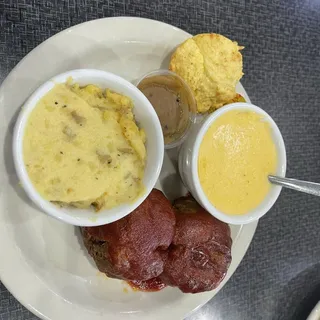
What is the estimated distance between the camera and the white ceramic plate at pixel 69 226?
1256 mm

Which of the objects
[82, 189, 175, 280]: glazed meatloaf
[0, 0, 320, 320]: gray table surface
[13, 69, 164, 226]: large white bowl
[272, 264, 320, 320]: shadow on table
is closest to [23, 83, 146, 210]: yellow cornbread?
[13, 69, 164, 226]: large white bowl

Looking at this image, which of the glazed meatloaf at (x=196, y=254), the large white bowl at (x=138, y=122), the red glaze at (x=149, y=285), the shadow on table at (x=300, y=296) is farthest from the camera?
the shadow on table at (x=300, y=296)

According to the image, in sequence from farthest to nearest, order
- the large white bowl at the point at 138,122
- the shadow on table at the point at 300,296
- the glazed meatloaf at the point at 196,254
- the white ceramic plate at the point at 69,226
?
the shadow on table at the point at 300,296 < the glazed meatloaf at the point at 196,254 < the white ceramic plate at the point at 69,226 < the large white bowl at the point at 138,122

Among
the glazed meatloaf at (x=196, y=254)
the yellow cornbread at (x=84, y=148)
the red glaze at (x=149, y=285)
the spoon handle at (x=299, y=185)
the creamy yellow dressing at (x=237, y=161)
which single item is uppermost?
the yellow cornbread at (x=84, y=148)

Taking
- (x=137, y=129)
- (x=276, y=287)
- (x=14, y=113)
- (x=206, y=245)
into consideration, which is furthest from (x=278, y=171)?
(x=14, y=113)

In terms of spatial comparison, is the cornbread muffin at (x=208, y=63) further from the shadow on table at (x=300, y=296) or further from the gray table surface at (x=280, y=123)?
the shadow on table at (x=300, y=296)

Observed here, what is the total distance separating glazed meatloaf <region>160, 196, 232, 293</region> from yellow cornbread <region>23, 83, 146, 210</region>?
251 millimetres

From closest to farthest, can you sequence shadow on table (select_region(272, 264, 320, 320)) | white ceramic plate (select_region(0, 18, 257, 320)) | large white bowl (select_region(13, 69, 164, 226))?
large white bowl (select_region(13, 69, 164, 226)) → white ceramic plate (select_region(0, 18, 257, 320)) → shadow on table (select_region(272, 264, 320, 320))

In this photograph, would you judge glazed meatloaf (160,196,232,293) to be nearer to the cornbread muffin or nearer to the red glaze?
the red glaze

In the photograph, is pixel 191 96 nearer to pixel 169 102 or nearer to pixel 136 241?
pixel 169 102

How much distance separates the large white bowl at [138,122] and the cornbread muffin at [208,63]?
26 centimetres

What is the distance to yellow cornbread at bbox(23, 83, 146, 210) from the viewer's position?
1.11 m

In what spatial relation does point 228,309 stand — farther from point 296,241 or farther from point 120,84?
point 120,84

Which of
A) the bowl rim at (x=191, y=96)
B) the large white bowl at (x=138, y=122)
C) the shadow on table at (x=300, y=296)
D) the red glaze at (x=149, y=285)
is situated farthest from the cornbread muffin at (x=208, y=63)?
the shadow on table at (x=300, y=296)
